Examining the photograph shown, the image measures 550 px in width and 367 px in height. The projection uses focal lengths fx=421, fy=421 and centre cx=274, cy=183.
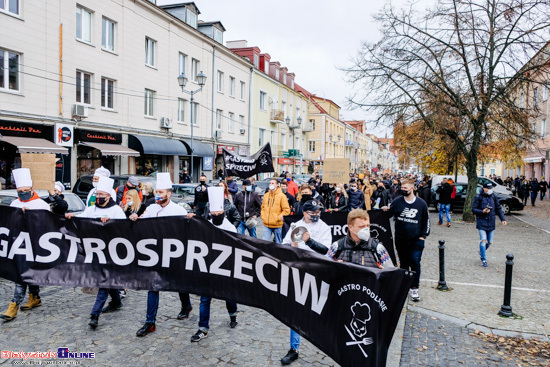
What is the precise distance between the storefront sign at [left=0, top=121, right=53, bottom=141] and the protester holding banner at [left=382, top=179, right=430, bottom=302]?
1706 centimetres

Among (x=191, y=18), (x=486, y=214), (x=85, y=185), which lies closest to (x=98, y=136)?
(x=85, y=185)

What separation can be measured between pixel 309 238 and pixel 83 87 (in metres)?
20.5

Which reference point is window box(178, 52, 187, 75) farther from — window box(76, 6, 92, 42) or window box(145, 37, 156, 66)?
window box(76, 6, 92, 42)

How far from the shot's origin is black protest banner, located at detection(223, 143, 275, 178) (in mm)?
A: 14016

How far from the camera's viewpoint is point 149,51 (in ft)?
86.3

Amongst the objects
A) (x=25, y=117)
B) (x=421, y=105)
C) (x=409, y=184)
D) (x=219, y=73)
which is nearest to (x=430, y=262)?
(x=409, y=184)

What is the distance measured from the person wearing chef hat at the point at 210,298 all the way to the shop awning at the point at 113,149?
710 inches

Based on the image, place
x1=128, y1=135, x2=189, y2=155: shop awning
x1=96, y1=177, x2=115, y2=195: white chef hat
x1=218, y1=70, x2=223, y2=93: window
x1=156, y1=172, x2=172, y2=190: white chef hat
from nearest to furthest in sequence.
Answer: x1=156, y1=172, x2=172, y2=190: white chef hat
x1=96, y1=177, x2=115, y2=195: white chef hat
x1=128, y1=135, x2=189, y2=155: shop awning
x1=218, y1=70, x2=223, y2=93: window

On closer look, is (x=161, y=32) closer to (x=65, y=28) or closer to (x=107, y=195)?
(x=65, y=28)

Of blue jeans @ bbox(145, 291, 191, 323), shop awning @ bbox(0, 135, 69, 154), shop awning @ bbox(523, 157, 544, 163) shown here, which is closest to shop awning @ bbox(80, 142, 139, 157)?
shop awning @ bbox(0, 135, 69, 154)

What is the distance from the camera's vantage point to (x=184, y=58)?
98.4 feet

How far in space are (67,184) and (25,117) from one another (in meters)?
3.75

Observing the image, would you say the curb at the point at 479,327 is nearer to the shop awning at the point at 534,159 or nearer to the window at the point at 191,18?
the window at the point at 191,18

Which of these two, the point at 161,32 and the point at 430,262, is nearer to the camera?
the point at 430,262
